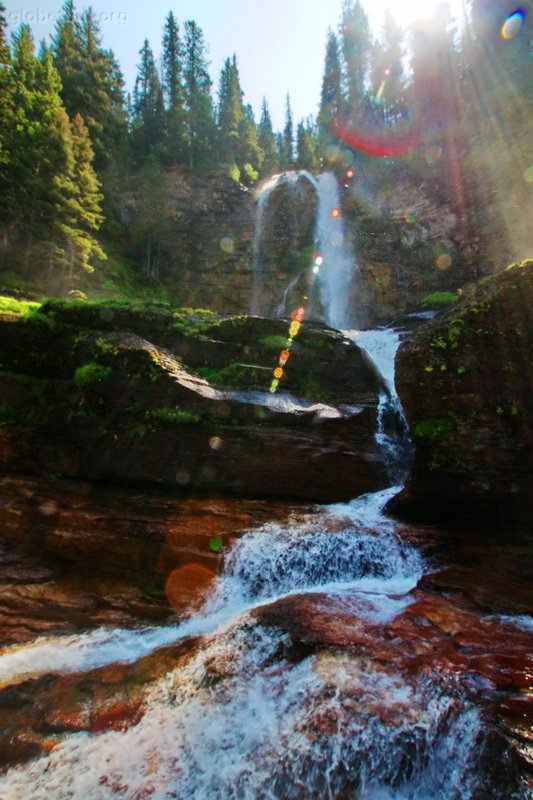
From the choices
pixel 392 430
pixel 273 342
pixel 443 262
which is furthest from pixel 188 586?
pixel 443 262

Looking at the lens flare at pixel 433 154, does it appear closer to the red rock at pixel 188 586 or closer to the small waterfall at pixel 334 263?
the small waterfall at pixel 334 263

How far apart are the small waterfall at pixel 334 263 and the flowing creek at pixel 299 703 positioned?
21087mm

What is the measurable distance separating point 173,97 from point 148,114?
3278 mm

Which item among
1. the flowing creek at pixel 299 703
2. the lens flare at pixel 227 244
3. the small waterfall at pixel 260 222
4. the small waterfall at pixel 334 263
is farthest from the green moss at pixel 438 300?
the flowing creek at pixel 299 703

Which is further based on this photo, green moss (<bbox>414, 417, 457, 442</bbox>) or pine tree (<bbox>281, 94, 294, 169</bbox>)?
pine tree (<bbox>281, 94, 294, 169</bbox>)

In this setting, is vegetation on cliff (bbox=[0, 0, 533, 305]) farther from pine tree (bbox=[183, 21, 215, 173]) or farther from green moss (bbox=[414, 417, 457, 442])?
green moss (bbox=[414, 417, 457, 442])

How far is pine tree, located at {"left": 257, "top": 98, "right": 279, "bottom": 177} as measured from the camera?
44.1m

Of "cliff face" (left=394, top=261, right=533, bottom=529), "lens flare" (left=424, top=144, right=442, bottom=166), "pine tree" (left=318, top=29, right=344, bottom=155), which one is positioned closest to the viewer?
"cliff face" (left=394, top=261, right=533, bottom=529)

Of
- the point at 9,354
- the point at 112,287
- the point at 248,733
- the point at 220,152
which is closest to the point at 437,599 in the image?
the point at 248,733

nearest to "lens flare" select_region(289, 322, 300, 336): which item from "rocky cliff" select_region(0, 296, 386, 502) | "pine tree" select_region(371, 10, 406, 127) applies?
"rocky cliff" select_region(0, 296, 386, 502)

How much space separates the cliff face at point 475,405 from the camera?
8.03 metres

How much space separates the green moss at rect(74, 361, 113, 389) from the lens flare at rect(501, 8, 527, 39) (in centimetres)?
3401

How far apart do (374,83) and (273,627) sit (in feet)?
179

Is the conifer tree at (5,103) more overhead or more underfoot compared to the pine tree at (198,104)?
more underfoot
